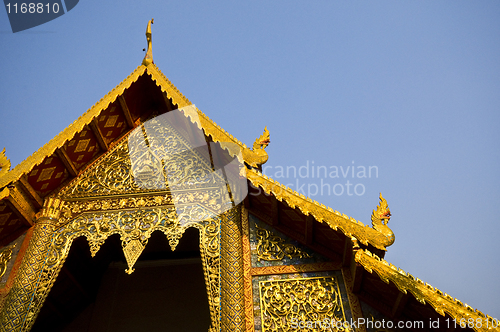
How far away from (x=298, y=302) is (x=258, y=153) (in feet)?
5.59

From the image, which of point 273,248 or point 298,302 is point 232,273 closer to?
point 273,248

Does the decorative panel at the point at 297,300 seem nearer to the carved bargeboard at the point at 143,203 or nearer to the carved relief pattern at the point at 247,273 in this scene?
the carved relief pattern at the point at 247,273

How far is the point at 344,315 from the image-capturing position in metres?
3.97

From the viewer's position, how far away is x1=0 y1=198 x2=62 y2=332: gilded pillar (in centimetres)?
421

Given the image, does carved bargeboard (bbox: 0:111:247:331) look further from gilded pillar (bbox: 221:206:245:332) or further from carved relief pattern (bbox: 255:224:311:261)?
carved relief pattern (bbox: 255:224:311:261)

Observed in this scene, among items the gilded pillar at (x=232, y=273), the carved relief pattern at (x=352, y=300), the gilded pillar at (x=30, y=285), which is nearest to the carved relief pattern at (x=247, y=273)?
the gilded pillar at (x=232, y=273)

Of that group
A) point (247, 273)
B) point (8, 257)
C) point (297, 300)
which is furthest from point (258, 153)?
point (8, 257)

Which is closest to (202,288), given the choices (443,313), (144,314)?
(144,314)

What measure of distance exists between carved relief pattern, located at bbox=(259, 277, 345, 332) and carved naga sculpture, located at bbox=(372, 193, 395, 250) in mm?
687

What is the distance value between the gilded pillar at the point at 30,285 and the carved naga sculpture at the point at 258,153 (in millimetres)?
2421

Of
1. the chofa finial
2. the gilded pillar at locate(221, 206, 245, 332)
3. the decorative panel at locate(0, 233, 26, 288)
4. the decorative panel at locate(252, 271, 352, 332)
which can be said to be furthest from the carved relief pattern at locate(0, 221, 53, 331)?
the decorative panel at locate(252, 271, 352, 332)

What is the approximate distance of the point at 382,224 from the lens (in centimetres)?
405

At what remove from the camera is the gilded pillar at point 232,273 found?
4043 millimetres

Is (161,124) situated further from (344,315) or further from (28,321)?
(344,315)
